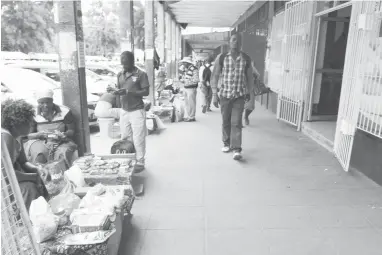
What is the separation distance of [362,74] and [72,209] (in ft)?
11.9

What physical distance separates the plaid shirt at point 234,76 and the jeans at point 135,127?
4.36 ft

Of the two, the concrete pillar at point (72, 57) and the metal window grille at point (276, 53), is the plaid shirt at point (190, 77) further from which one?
the concrete pillar at point (72, 57)

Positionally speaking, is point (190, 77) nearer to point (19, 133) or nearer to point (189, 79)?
point (189, 79)

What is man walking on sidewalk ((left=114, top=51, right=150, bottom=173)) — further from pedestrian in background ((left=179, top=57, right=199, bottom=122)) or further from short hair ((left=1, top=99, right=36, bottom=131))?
pedestrian in background ((left=179, top=57, right=199, bottom=122))

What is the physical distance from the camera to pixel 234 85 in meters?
4.53

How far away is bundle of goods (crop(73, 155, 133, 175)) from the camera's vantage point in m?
Answer: 3.19

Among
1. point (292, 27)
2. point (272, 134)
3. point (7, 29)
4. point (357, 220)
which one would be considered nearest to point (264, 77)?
point (292, 27)

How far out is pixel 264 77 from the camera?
32.5ft

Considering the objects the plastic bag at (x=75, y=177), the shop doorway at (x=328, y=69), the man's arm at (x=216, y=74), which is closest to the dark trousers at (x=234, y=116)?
the man's arm at (x=216, y=74)

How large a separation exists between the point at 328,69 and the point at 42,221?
5.95 metres

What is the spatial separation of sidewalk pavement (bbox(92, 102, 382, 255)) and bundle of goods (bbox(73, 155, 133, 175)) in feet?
Answer: 1.40

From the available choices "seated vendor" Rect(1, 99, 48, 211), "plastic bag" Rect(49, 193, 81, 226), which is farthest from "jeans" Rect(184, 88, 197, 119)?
"plastic bag" Rect(49, 193, 81, 226)

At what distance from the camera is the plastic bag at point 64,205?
2.34m

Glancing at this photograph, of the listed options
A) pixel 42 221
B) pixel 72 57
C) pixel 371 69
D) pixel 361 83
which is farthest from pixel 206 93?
pixel 42 221
